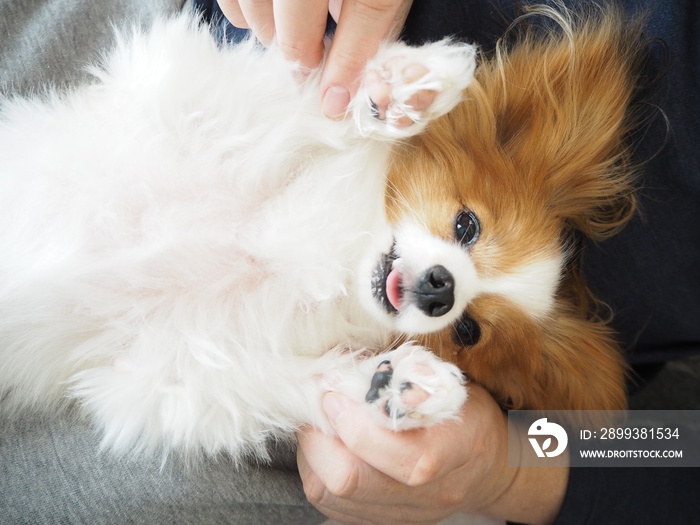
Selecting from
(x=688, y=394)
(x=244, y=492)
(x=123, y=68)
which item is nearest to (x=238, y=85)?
(x=123, y=68)

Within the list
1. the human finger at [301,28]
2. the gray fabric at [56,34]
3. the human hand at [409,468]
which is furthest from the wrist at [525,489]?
the gray fabric at [56,34]

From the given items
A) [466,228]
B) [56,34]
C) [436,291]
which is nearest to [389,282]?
[436,291]

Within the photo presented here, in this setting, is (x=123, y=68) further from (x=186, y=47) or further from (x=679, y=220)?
(x=679, y=220)

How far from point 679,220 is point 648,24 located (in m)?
0.61

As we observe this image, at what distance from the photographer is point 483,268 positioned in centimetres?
131

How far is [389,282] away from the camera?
1285 millimetres

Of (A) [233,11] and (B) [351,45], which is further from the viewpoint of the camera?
(A) [233,11]

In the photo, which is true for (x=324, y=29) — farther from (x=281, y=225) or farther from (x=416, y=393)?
(x=416, y=393)

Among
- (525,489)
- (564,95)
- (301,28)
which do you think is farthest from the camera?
(525,489)

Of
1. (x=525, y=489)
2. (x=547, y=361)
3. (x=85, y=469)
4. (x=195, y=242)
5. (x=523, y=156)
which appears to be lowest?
(x=525, y=489)

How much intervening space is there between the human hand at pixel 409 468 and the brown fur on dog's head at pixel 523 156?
0.21 meters

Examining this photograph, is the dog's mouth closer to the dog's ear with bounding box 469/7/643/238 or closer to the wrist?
the dog's ear with bounding box 469/7/643/238

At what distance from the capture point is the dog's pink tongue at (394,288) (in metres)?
1.28

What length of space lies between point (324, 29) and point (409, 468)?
1.04 metres
